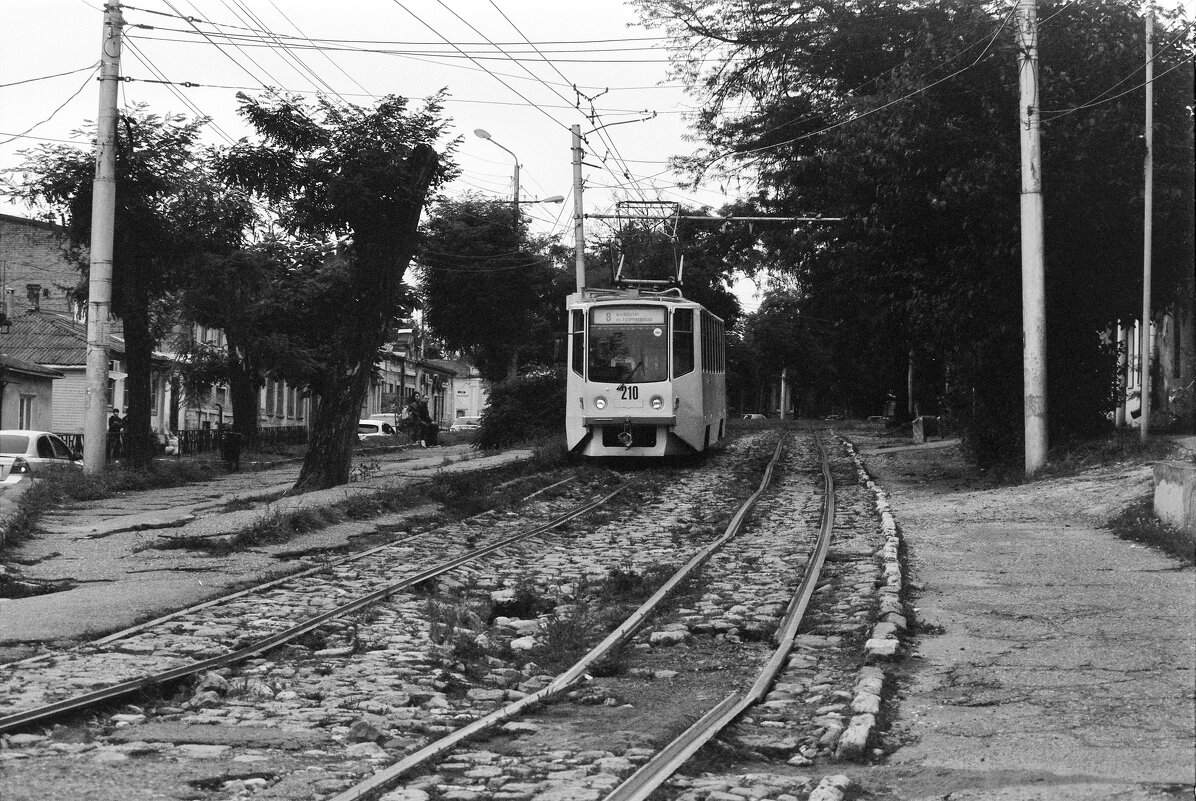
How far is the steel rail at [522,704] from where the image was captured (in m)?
5.36

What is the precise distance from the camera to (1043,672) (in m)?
7.64

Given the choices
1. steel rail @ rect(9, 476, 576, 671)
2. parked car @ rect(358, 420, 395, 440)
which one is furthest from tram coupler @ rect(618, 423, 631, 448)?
parked car @ rect(358, 420, 395, 440)

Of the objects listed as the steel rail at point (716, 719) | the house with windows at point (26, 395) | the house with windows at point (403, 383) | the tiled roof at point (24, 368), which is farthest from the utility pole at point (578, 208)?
the house with windows at point (403, 383)

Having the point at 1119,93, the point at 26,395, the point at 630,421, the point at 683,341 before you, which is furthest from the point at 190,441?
the point at 1119,93

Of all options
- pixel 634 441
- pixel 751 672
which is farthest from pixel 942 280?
pixel 751 672

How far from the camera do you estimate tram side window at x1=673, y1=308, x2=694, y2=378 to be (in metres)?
24.7

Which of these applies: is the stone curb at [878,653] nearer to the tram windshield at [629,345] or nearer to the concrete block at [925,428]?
the tram windshield at [629,345]

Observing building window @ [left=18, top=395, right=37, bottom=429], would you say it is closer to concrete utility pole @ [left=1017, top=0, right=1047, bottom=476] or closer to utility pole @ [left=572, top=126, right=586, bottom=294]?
utility pole @ [left=572, top=126, right=586, bottom=294]

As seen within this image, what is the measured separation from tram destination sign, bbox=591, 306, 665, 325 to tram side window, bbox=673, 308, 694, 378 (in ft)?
1.10

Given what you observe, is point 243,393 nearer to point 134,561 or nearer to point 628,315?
point 628,315

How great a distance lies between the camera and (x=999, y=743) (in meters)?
6.15

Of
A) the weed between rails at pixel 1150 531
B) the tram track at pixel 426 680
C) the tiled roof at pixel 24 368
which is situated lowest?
the tram track at pixel 426 680

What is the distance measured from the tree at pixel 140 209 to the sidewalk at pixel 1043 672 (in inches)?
748

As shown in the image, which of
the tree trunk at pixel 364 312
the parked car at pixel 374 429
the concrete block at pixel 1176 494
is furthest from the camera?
the parked car at pixel 374 429
